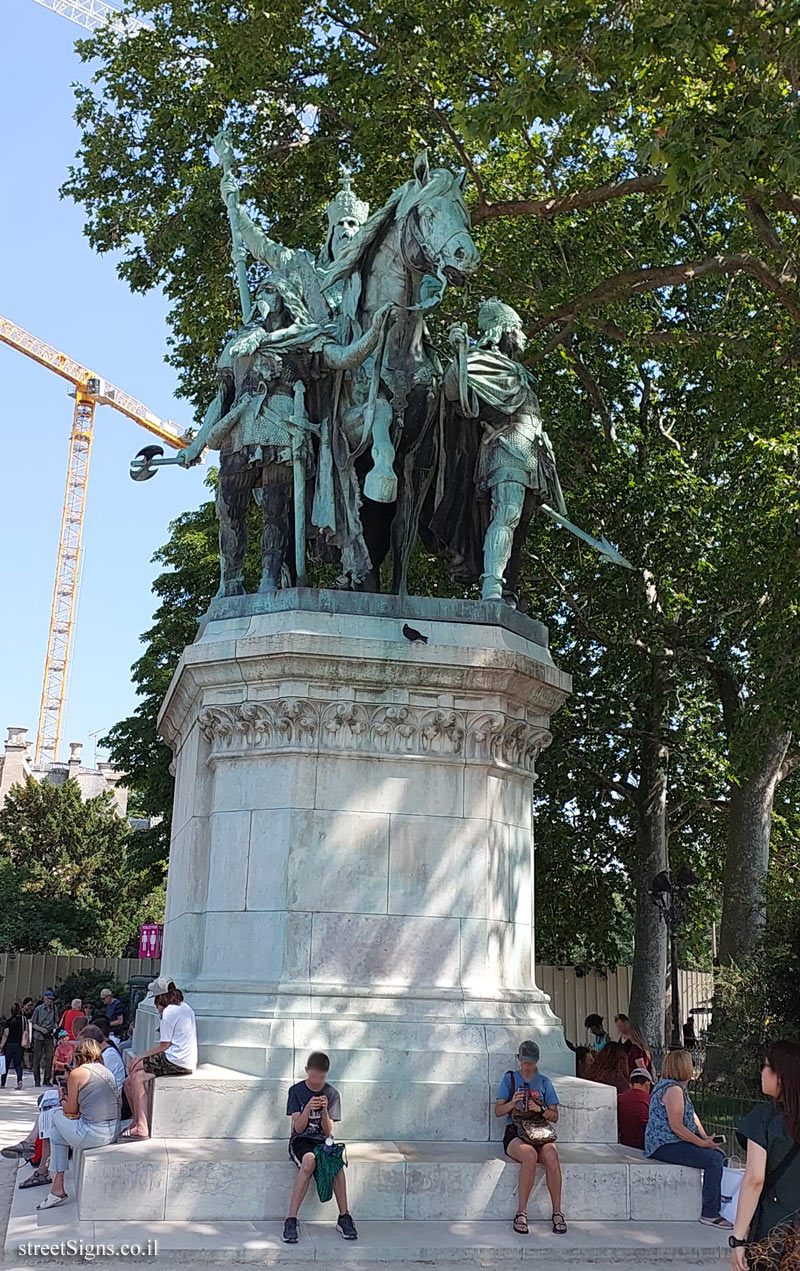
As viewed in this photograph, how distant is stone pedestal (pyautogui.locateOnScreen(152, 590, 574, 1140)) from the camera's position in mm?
9531

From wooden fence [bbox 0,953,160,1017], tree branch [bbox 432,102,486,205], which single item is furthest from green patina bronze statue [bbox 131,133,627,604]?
wooden fence [bbox 0,953,160,1017]

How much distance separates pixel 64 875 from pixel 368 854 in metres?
43.8

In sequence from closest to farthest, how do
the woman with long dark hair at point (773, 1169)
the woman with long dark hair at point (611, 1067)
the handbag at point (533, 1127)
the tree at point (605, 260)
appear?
the woman with long dark hair at point (773, 1169), the handbag at point (533, 1127), the woman with long dark hair at point (611, 1067), the tree at point (605, 260)

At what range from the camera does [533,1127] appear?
8875mm

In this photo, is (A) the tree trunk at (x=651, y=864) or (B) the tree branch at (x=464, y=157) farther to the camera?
(A) the tree trunk at (x=651, y=864)

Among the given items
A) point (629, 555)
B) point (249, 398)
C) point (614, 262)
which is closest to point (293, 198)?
point (614, 262)

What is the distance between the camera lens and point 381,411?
439 inches

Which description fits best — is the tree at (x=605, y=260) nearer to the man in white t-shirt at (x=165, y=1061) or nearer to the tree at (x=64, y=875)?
the man in white t-shirt at (x=165, y=1061)

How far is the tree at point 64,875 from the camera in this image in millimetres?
45062

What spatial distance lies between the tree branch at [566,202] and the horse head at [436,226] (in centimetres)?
747

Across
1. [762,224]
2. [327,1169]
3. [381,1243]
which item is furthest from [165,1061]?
[762,224]

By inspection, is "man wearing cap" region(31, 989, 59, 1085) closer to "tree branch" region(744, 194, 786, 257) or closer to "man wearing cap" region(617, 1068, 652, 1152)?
"man wearing cap" region(617, 1068, 652, 1152)

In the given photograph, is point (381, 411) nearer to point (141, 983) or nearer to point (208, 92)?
point (141, 983)

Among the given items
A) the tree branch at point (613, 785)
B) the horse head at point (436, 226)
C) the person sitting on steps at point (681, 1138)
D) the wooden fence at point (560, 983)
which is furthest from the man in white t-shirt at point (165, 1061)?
the wooden fence at point (560, 983)
